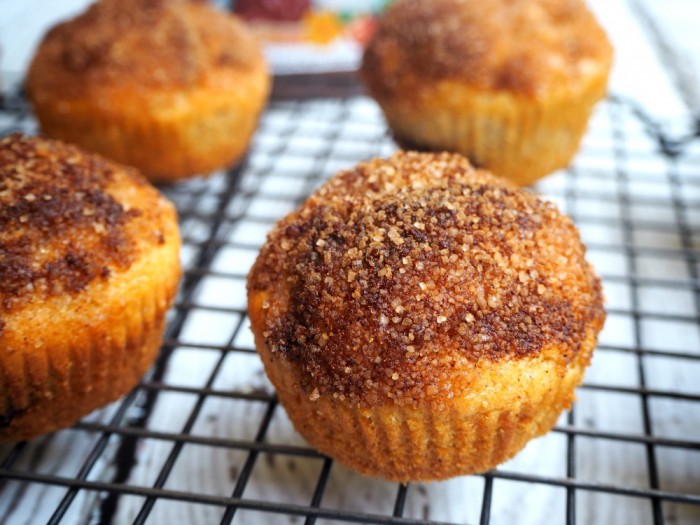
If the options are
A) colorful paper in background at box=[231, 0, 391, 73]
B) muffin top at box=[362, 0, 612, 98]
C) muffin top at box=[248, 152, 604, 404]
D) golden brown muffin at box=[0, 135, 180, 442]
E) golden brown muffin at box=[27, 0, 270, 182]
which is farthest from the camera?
colorful paper in background at box=[231, 0, 391, 73]

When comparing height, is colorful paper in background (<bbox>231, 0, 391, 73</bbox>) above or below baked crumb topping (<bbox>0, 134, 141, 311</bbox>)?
below

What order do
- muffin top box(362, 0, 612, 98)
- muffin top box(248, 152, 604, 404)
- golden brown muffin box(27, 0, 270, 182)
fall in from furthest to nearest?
golden brown muffin box(27, 0, 270, 182) < muffin top box(362, 0, 612, 98) < muffin top box(248, 152, 604, 404)

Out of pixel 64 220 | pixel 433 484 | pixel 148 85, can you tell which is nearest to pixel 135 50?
pixel 148 85

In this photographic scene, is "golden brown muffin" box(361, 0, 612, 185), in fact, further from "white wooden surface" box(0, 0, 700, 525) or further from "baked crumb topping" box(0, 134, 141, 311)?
"baked crumb topping" box(0, 134, 141, 311)

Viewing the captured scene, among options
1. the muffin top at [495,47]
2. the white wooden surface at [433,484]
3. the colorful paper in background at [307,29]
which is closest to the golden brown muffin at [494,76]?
the muffin top at [495,47]

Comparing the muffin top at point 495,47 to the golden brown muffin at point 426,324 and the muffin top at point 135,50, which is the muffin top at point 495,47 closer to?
the muffin top at point 135,50

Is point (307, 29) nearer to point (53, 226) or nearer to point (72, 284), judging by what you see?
point (53, 226)

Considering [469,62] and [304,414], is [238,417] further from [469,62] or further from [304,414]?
[469,62]

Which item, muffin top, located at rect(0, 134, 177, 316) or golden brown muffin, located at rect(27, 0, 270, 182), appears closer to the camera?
muffin top, located at rect(0, 134, 177, 316)

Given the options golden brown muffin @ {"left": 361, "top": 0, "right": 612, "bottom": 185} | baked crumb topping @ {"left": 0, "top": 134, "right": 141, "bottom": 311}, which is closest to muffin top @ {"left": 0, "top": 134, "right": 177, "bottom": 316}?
baked crumb topping @ {"left": 0, "top": 134, "right": 141, "bottom": 311}
